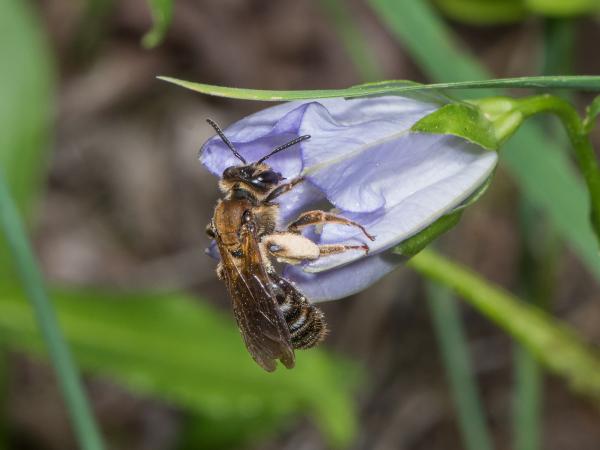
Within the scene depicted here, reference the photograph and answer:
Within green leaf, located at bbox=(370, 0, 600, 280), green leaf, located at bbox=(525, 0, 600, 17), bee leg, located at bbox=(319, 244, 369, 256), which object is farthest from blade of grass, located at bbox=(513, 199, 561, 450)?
bee leg, located at bbox=(319, 244, 369, 256)

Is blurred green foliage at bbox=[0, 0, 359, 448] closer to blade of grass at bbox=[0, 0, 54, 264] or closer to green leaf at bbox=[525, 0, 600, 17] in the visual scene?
blade of grass at bbox=[0, 0, 54, 264]

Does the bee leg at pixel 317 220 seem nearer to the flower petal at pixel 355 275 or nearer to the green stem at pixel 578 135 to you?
the flower petal at pixel 355 275

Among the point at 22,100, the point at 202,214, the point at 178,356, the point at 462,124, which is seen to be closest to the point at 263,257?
the point at 462,124

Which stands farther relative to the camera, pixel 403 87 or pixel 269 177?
pixel 269 177

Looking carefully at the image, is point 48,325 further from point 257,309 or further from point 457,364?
point 457,364

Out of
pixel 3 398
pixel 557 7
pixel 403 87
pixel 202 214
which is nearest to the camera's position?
pixel 403 87

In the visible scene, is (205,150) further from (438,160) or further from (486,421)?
(486,421)
